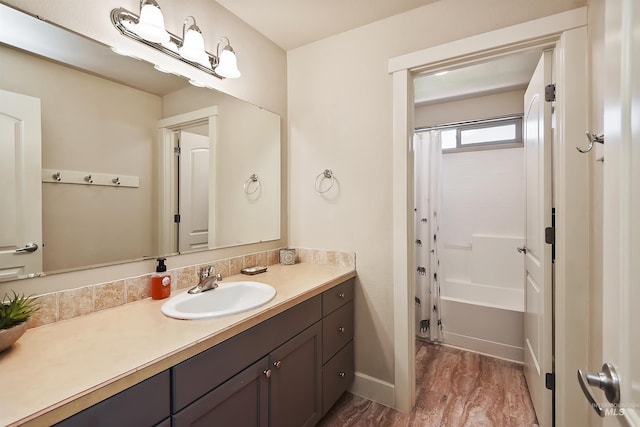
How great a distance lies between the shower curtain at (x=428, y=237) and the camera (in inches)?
106

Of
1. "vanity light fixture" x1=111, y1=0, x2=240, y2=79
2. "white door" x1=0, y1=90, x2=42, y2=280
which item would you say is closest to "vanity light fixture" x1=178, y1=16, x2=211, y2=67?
"vanity light fixture" x1=111, y1=0, x2=240, y2=79

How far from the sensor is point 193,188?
1.59 metres

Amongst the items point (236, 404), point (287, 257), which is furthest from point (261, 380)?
point (287, 257)

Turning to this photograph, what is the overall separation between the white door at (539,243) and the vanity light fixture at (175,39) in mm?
1693

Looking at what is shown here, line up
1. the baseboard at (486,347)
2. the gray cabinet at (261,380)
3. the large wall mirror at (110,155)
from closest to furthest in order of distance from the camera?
the gray cabinet at (261,380) → the large wall mirror at (110,155) → the baseboard at (486,347)

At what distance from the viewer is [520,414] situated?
1.75 meters

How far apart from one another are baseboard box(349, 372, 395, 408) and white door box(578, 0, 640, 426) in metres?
1.42

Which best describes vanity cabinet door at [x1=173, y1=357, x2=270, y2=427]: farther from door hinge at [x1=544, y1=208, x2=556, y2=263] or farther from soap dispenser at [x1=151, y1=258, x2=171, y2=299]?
door hinge at [x1=544, y1=208, x2=556, y2=263]

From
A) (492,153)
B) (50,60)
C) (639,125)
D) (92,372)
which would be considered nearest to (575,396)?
(639,125)

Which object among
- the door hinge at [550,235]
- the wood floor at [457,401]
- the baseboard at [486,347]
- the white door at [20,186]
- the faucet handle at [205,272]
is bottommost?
the wood floor at [457,401]

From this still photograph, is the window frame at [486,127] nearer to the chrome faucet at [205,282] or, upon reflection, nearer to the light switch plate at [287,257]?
the light switch plate at [287,257]

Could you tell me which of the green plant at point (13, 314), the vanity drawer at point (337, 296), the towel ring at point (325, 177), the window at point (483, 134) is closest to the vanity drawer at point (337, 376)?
the vanity drawer at point (337, 296)

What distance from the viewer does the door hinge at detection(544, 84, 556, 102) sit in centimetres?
146

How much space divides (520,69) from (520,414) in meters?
2.54
